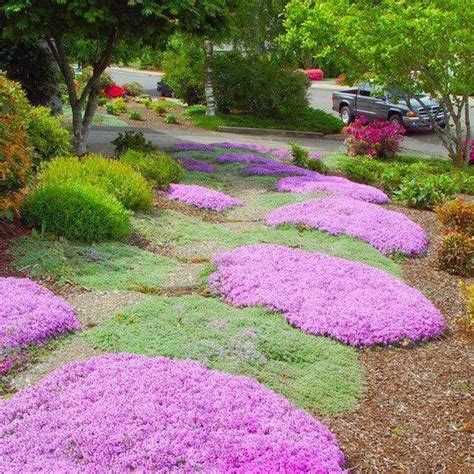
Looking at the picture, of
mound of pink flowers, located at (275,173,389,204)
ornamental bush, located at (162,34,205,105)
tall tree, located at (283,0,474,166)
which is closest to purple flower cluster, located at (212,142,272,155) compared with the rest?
tall tree, located at (283,0,474,166)

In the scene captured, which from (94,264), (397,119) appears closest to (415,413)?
(94,264)

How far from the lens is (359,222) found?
35.8ft

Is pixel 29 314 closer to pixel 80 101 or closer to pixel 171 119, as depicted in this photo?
pixel 80 101

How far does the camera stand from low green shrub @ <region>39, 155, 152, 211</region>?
1036 centimetres

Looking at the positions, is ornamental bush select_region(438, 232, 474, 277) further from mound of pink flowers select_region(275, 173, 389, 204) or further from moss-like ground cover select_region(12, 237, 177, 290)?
mound of pink flowers select_region(275, 173, 389, 204)

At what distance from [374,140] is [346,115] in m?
11.7

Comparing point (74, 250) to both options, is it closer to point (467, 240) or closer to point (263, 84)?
point (467, 240)

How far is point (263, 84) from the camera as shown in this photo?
3142 cm

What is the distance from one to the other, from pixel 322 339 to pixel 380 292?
4.61 feet

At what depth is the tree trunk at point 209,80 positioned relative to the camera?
3060cm

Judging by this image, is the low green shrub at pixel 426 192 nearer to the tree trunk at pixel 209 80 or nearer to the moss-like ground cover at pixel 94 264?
the moss-like ground cover at pixel 94 264

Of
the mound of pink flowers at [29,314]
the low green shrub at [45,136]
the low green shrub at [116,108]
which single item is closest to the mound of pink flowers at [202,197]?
the low green shrub at [45,136]

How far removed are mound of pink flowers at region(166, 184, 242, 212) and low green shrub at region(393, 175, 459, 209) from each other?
3.55 meters

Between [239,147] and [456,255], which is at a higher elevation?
[239,147]
